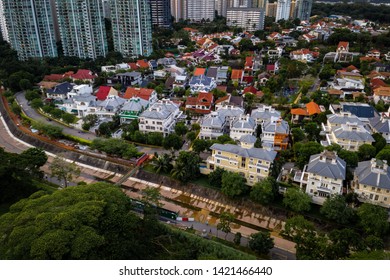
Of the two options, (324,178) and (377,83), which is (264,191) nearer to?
(324,178)

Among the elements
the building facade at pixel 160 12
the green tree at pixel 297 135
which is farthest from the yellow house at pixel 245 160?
the building facade at pixel 160 12

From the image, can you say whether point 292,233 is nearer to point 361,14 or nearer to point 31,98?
point 31,98

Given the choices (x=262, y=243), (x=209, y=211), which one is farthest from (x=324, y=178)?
(x=209, y=211)

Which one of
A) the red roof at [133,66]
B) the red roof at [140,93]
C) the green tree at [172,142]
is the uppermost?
the red roof at [133,66]

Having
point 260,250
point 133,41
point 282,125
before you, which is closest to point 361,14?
point 133,41

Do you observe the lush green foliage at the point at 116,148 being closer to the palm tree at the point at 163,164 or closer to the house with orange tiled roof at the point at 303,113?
the palm tree at the point at 163,164

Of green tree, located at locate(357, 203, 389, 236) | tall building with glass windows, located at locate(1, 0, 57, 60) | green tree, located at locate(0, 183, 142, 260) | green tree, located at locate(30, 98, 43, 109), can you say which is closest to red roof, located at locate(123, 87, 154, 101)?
green tree, located at locate(30, 98, 43, 109)

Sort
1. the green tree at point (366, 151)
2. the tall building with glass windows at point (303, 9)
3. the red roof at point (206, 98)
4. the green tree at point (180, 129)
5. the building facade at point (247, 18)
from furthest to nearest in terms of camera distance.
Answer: the tall building with glass windows at point (303, 9) < the building facade at point (247, 18) < the red roof at point (206, 98) < the green tree at point (180, 129) < the green tree at point (366, 151)
